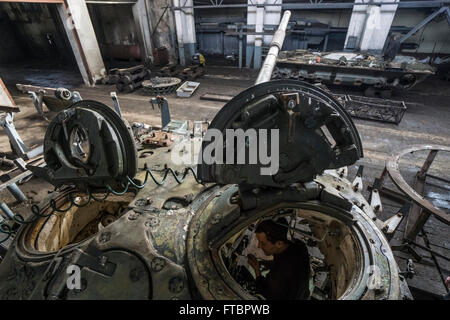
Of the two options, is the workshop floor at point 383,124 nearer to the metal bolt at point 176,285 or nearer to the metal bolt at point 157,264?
the metal bolt at point 176,285

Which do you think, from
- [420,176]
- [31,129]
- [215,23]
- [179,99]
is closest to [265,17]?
[215,23]

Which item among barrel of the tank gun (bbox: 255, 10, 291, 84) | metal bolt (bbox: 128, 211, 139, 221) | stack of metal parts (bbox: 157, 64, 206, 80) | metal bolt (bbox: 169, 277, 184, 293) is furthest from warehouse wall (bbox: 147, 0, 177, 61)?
metal bolt (bbox: 169, 277, 184, 293)

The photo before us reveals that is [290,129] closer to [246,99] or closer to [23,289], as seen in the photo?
[246,99]

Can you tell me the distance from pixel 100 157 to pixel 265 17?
15.2 metres

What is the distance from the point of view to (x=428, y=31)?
14.8 meters

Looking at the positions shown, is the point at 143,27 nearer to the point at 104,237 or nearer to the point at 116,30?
the point at 116,30

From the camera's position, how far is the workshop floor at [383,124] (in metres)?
4.77

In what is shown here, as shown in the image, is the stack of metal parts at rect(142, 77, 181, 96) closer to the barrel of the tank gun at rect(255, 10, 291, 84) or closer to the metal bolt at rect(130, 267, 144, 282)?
the barrel of the tank gun at rect(255, 10, 291, 84)

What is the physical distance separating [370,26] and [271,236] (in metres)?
14.5

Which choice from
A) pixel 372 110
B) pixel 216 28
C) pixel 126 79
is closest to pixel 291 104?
pixel 372 110

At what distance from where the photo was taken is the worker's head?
3.36 meters

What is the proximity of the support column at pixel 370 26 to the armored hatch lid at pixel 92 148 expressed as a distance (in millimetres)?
14707

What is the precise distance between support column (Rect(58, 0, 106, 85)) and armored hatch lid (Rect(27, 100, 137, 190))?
12609 mm

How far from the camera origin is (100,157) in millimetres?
2865
